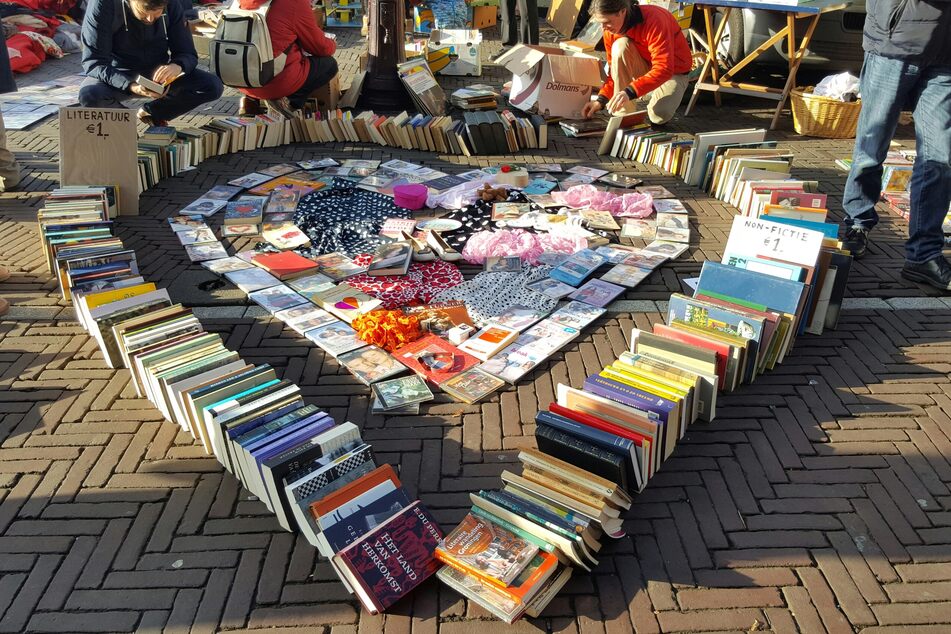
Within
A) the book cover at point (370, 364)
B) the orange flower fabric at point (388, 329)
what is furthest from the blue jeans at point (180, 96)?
the book cover at point (370, 364)

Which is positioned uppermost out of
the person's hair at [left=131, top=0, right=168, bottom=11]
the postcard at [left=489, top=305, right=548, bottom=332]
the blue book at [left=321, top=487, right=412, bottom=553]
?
the person's hair at [left=131, top=0, right=168, bottom=11]

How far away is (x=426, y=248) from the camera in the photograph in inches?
207

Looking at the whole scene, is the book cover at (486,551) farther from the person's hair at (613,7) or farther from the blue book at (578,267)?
the person's hair at (613,7)

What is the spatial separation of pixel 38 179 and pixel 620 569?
19.3ft

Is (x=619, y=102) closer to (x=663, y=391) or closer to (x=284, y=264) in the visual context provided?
(x=284, y=264)

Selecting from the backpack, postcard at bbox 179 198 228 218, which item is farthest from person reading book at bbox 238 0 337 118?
postcard at bbox 179 198 228 218

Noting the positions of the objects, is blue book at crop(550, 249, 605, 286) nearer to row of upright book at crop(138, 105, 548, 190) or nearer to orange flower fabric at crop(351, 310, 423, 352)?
orange flower fabric at crop(351, 310, 423, 352)

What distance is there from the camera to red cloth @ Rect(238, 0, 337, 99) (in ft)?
23.0

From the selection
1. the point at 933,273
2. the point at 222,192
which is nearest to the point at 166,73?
the point at 222,192

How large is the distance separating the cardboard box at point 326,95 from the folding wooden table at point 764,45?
389 centimetres

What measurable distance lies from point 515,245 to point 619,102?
107 inches

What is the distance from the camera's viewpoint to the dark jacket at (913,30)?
13.8ft

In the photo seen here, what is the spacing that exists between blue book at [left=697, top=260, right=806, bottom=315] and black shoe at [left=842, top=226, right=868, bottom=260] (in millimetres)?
1461

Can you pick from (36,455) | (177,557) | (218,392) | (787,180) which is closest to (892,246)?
(787,180)
